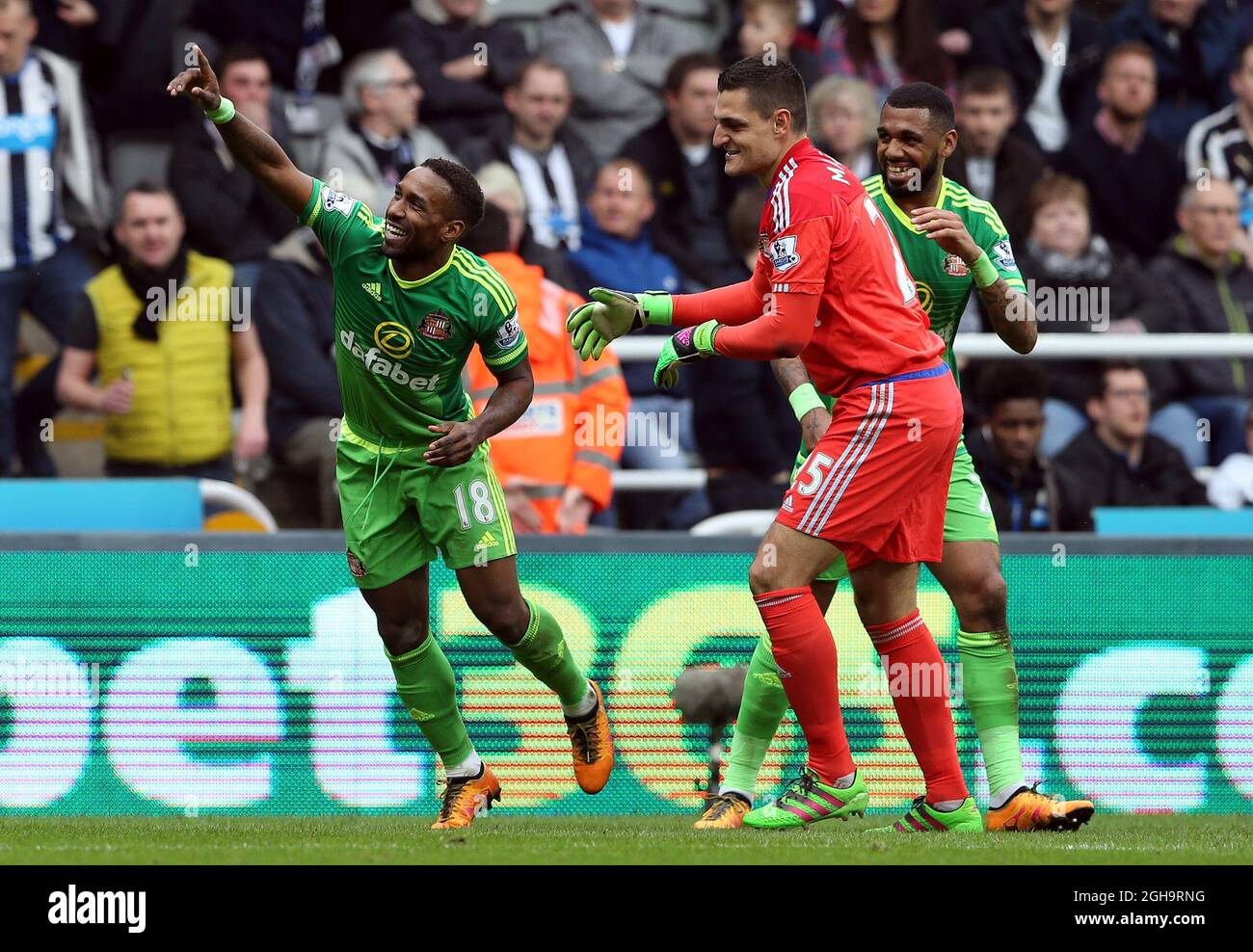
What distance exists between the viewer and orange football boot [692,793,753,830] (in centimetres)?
719

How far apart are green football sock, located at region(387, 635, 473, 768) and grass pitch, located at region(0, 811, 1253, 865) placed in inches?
13.5

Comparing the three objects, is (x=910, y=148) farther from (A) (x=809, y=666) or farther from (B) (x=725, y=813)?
(B) (x=725, y=813)

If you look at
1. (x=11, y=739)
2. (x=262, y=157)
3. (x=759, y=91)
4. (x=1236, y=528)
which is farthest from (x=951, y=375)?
(x=11, y=739)

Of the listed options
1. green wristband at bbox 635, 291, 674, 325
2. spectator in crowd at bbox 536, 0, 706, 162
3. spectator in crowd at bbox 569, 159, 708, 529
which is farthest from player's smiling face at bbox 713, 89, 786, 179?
spectator in crowd at bbox 536, 0, 706, 162

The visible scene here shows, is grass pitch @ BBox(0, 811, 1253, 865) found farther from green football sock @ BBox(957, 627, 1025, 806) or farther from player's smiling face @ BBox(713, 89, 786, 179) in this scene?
player's smiling face @ BBox(713, 89, 786, 179)

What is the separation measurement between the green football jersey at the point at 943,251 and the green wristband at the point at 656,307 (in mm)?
1110

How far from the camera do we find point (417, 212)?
6949 millimetres

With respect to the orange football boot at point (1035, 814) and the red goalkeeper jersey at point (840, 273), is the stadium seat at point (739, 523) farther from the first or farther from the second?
the red goalkeeper jersey at point (840, 273)

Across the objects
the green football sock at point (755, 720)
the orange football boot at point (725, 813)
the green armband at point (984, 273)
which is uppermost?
the green armband at point (984, 273)

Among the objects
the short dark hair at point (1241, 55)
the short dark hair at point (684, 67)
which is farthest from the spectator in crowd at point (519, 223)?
the short dark hair at point (1241, 55)

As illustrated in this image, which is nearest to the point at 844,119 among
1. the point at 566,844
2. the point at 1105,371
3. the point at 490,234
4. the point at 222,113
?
the point at 1105,371

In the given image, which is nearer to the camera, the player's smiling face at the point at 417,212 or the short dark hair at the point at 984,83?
the player's smiling face at the point at 417,212

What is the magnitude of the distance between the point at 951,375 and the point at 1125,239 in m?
5.60

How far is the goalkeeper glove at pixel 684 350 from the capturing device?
654 centimetres
